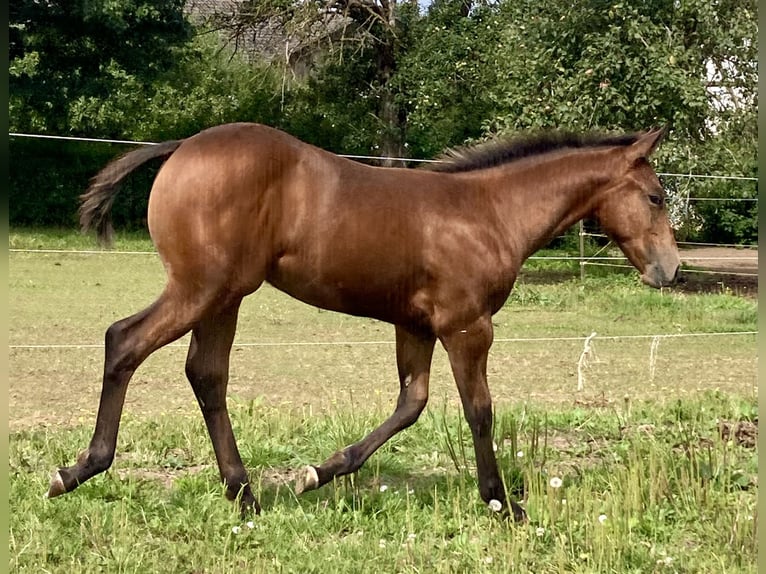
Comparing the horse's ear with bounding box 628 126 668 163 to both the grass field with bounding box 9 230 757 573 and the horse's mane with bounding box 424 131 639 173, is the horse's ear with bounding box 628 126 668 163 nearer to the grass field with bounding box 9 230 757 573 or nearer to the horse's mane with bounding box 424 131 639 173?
the horse's mane with bounding box 424 131 639 173

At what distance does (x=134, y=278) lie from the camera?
1491 centimetres

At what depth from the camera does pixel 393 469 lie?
4949 millimetres

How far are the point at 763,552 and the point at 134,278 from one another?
533 inches

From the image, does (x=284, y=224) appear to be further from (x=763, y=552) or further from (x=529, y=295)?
(x=529, y=295)

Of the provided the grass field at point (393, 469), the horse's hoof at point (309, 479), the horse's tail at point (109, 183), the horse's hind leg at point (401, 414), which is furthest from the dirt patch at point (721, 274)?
the horse's tail at point (109, 183)

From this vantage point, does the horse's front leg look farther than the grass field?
Yes

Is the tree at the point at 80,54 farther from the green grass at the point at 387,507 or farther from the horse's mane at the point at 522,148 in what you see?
the horse's mane at the point at 522,148

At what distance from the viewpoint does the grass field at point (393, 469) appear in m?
3.67

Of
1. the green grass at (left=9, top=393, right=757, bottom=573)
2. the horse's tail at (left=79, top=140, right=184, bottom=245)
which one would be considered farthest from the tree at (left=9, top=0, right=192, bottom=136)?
the horse's tail at (left=79, top=140, right=184, bottom=245)

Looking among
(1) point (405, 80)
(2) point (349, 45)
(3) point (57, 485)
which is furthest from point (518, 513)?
(2) point (349, 45)

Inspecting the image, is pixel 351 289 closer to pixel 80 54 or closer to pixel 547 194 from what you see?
pixel 547 194

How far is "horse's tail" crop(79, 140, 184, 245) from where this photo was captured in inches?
162

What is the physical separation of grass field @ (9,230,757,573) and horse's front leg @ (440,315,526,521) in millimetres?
138

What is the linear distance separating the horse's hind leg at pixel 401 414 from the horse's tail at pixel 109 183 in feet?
4.67
